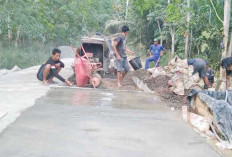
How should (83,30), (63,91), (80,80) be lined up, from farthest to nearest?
(83,30) < (80,80) < (63,91)

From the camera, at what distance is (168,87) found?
10.4 metres

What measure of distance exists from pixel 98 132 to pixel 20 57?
1999 cm

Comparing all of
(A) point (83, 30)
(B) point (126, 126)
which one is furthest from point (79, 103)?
(A) point (83, 30)

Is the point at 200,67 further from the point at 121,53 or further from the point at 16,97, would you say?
the point at 16,97

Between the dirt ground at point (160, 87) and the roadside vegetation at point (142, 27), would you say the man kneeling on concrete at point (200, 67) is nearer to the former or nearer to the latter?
the dirt ground at point (160, 87)

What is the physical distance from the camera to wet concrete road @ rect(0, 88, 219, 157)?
4.25 meters

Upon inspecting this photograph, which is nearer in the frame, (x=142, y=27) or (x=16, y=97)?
(x=16, y=97)

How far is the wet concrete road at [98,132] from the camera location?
4250mm

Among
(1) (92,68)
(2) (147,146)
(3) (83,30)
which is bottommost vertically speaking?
(2) (147,146)

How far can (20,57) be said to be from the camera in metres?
23.9

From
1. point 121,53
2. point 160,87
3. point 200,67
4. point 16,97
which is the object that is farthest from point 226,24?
point 16,97

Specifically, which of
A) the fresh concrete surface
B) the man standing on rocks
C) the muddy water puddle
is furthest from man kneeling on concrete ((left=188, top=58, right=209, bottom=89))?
the fresh concrete surface

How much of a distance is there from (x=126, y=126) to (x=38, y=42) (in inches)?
1089

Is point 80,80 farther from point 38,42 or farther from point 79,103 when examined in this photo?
point 38,42
